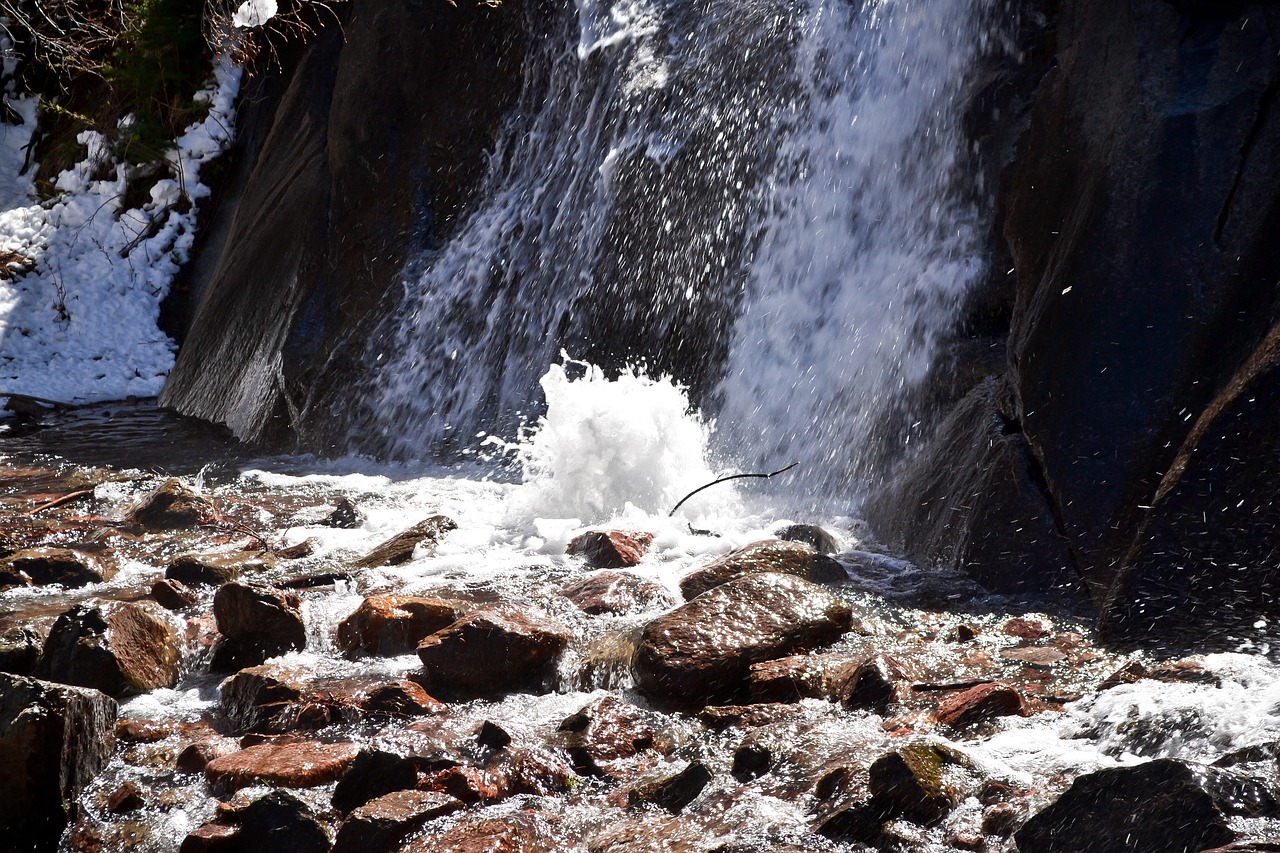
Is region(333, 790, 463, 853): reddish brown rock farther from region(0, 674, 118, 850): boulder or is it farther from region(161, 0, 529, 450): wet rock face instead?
region(161, 0, 529, 450): wet rock face

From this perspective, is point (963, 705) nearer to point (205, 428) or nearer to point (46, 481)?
point (46, 481)

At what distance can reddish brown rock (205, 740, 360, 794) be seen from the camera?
342cm

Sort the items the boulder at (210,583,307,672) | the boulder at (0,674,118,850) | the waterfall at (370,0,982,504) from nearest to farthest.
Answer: the boulder at (0,674,118,850) → the boulder at (210,583,307,672) → the waterfall at (370,0,982,504)

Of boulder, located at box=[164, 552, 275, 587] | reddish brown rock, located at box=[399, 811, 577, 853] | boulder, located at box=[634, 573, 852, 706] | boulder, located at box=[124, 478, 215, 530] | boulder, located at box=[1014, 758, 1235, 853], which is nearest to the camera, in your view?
boulder, located at box=[1014, 758, 1235, 853]

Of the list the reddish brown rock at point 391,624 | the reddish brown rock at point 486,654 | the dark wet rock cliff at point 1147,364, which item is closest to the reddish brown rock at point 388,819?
the reddish brown rock at point 486,654

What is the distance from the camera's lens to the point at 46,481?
336 inches

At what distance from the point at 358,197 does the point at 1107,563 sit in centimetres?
805

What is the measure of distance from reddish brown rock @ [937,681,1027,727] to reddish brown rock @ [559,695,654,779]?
0.93 meters

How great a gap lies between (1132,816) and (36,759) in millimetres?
2822

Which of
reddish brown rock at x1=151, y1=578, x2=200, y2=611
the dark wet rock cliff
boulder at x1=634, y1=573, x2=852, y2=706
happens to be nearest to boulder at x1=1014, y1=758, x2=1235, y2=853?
boulder at x1=634, y1=573, x2=852, y2=706

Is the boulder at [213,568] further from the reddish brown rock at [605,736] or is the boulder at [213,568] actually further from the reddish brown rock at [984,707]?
the reddish brown rock at [984,707]

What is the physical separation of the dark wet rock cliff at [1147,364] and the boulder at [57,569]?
402cm

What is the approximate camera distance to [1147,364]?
16.0ft

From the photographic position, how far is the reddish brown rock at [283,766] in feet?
11.2
